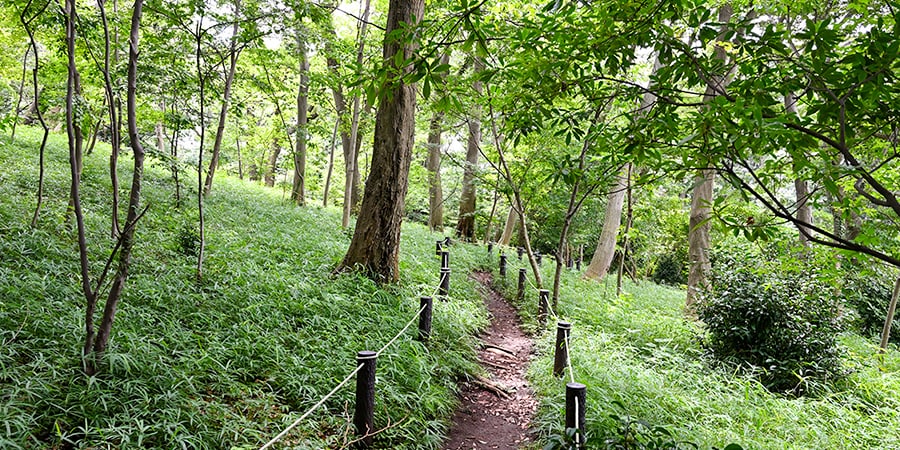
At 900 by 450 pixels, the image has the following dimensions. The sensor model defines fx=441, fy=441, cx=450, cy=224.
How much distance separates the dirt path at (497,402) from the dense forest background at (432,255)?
0.70 feet

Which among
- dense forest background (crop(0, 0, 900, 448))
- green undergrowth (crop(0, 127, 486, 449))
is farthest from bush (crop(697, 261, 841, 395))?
green undergrowth (crop(0, 127, 486, 449))

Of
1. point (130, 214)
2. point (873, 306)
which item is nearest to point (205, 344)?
point (130, 214)

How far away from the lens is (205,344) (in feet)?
12.3

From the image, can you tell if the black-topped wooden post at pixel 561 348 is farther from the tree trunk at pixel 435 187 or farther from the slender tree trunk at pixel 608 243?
the tree trunk at pixel 435 187

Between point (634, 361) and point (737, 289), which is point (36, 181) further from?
point (737, 289)

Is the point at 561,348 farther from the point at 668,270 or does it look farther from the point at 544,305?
the point at 668,270

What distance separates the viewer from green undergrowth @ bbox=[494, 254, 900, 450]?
147 inches

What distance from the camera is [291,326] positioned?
14.5 ft

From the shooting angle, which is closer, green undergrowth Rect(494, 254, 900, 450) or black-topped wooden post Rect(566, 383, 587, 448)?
black-topped wooden post Rect(566, 383, 587, 448)

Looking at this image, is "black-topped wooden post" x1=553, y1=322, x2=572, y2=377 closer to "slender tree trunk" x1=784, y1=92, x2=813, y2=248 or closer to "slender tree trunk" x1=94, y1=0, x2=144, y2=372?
"slender tree trunk" x1=784, y1=92, x2=813, y2=248

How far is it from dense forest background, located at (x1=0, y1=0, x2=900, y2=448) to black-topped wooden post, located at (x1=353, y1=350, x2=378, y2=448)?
14 cm

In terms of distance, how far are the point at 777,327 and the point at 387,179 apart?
5.60 metres

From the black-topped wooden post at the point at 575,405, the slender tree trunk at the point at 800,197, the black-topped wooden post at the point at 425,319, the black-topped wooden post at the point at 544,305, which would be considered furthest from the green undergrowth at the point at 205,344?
the slender tree trunk at the point at 800,197

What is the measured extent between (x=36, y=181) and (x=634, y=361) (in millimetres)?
9618
